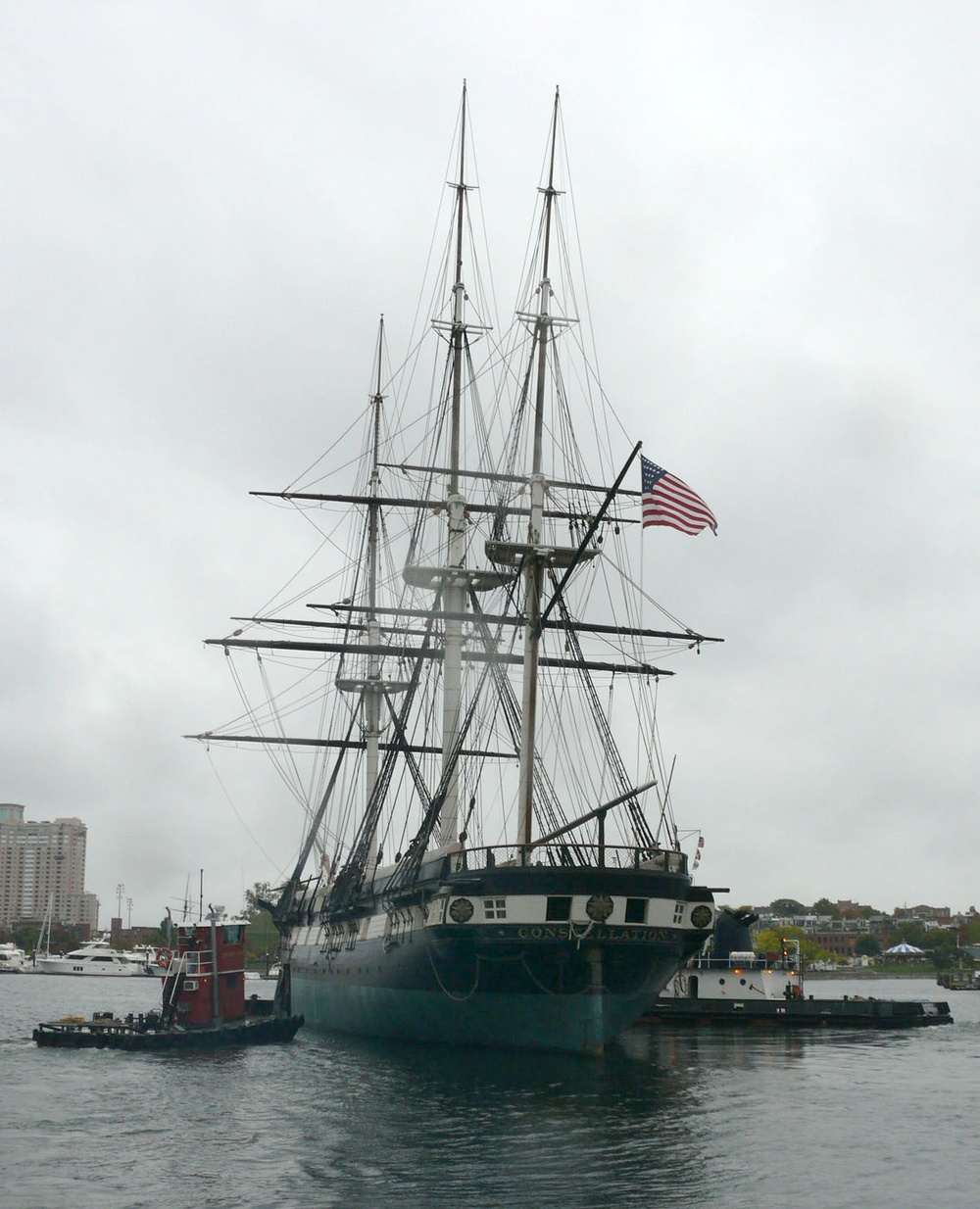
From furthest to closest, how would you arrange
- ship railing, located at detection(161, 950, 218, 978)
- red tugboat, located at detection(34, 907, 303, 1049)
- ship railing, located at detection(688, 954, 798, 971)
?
ship railing, located at detection(688, 954, 798, 971), ship railing, located at detection(161, 950, 218, 978), red tugboat, located at detection(34, 907, 303, 1049)

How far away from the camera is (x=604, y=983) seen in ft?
148

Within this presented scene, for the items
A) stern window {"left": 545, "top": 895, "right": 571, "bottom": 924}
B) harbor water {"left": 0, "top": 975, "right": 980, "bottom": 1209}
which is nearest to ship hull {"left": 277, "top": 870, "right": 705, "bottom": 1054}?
stern window {"left": 545, "top": 895, "right": 571, "bottom": 924}

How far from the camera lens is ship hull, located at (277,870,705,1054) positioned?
4459 centimetres

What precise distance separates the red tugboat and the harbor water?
957mm

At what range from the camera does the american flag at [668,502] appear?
45625 millimetres

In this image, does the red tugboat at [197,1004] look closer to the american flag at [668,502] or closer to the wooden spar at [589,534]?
the wooden spar at [589,534]

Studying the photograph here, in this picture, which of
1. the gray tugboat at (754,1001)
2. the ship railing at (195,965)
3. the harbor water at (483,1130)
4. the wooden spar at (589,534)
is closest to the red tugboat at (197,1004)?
the ship railing at (195,965)

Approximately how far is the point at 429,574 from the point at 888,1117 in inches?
1371

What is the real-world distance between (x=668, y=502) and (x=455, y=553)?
21.7 meters

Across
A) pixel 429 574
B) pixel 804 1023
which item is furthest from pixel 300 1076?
pixel 804 1023

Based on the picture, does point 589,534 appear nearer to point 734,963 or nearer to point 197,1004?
point 197,1004

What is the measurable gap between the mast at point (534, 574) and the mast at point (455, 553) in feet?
26.6

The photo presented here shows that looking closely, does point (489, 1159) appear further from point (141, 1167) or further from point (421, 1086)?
point (421, 1086)

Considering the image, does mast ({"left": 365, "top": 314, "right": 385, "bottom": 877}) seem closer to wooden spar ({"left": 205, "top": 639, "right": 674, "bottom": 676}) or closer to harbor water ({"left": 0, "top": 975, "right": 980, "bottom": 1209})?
wooden spar ({"left": 205, "top": 639, "right": 674, "bottom": 676})
